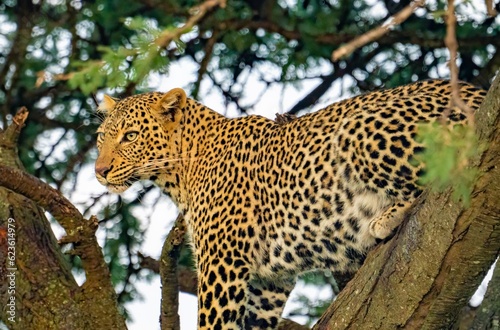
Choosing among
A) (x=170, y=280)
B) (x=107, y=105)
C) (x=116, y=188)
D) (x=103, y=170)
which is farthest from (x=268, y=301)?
(x=107, y=105)

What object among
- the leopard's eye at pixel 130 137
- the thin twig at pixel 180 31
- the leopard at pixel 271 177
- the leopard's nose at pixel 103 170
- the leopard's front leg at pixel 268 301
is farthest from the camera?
the leopard's eye at pixel 130 137

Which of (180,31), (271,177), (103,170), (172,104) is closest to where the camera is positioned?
(180,31)

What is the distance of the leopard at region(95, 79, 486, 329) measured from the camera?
6.05 metres

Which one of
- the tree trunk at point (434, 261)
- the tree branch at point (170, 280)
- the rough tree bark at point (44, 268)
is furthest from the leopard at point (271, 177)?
the rough tree bark at point (44, 268)

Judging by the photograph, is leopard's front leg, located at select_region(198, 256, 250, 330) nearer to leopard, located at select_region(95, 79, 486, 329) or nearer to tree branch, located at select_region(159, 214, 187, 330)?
leopard, located at select_region(95, 79, 486, 329)

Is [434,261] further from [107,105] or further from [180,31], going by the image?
[107,105]

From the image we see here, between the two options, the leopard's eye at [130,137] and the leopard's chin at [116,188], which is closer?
the leopard's chin at [116,188]

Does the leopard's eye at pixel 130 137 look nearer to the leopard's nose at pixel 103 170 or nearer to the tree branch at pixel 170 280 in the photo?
the leopard's nose at pixel 103 170

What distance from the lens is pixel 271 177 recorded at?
7.03 metres

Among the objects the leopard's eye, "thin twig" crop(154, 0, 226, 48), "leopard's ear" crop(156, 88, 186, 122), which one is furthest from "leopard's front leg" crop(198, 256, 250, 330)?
"thin twig" crop(154, 0, 226, 48)

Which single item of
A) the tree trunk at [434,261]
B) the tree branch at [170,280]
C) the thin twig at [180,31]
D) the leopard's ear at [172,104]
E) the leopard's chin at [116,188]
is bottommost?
the tree trunk at [434,261]

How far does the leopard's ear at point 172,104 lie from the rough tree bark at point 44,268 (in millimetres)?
1211

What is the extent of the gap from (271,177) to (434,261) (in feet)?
7.39

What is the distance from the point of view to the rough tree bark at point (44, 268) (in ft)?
21.1
